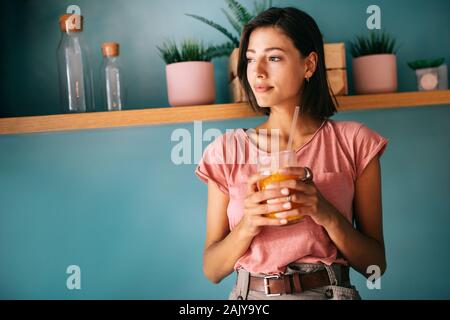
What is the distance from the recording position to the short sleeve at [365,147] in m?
1.34

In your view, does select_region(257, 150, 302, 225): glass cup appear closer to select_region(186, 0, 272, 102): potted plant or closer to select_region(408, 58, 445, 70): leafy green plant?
select_region(186, 0, 272, 102): potted plant

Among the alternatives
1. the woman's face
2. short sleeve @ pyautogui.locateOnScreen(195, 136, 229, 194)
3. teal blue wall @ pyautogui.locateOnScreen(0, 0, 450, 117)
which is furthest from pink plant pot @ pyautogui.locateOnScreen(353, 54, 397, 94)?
short sleeve @ pyautogui.locateOnScreen(195, 136, 229, 194)

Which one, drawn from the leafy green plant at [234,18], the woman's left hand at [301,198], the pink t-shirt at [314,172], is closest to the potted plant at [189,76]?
the leafy green plant at [234,18]

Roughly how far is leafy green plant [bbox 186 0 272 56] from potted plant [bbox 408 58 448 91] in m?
0.52

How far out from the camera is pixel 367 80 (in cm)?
169

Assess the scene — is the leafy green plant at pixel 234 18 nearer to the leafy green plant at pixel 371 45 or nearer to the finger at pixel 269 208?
the leafy green plant at pixel 371 45

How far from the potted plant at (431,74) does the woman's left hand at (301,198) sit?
0.74 meters

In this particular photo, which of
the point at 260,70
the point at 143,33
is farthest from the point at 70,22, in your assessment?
the point at 260,70

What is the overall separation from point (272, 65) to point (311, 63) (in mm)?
121

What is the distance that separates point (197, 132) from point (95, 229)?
1.54 ft

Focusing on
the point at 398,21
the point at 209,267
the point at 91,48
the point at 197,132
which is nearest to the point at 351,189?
the point at 209,267
